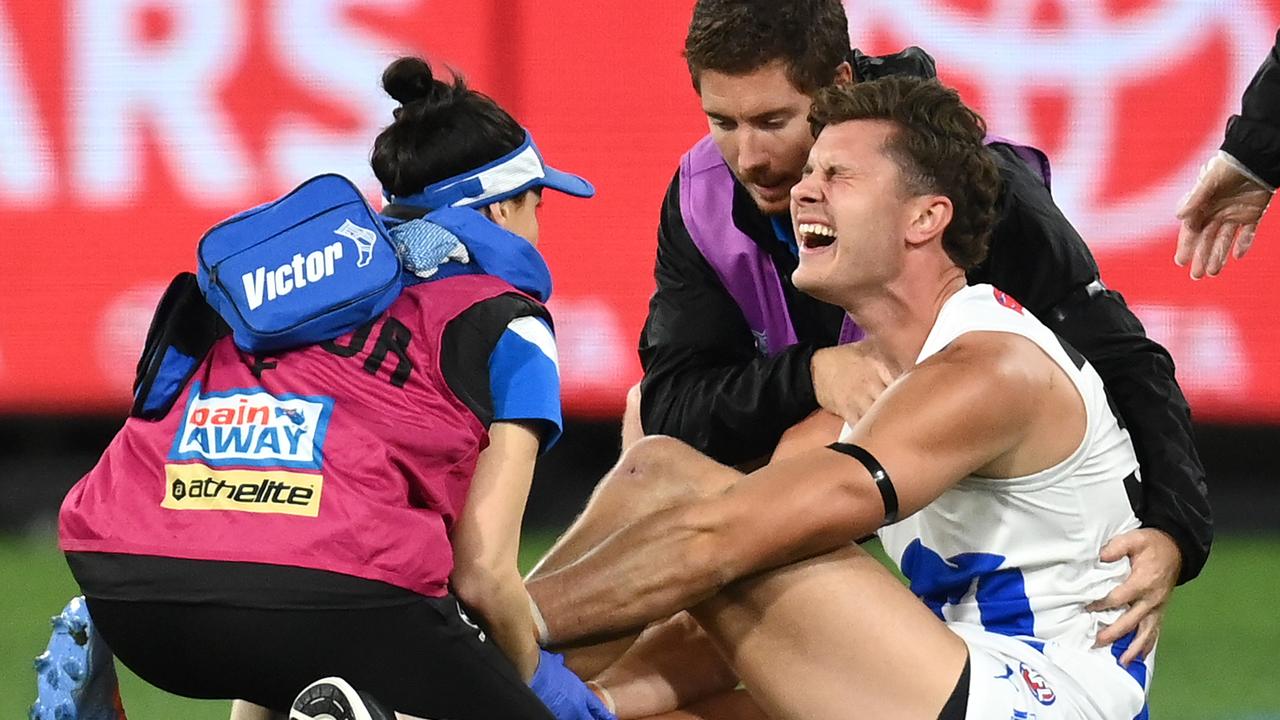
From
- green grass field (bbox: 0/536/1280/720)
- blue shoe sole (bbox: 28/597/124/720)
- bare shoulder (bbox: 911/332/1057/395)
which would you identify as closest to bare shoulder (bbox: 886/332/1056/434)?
bare shoulder (bbox: 911/332/1057/395)

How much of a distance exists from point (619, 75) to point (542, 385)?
3.17 metres

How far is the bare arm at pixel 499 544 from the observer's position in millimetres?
3004

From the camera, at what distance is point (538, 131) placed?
6.11 metres

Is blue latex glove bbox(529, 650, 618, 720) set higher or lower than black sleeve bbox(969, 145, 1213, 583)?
lower

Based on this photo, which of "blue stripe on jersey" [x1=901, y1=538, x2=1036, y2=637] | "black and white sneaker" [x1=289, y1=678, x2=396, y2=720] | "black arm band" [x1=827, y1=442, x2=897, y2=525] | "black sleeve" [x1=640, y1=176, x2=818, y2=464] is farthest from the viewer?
"black sleeve" [x1=640, y1=176, x2=818, y2=464]

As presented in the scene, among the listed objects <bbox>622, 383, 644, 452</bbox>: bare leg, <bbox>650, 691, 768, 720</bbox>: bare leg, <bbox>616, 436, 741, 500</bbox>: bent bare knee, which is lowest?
<bbox>650, 691, 768, 720</bbox>: bare leg

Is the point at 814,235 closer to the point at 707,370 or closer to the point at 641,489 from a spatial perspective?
the point at 641,489

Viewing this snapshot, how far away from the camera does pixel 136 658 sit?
2.91m

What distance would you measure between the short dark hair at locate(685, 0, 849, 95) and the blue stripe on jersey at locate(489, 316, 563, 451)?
97 cm

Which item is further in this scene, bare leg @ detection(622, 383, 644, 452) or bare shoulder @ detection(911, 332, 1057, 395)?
bare leg @ detection(622, 383, 644, 452)

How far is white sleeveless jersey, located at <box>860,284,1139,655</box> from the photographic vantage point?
124 inches

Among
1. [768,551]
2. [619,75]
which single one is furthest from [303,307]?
[619,75]

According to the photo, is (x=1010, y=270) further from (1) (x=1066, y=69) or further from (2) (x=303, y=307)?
(1) (x=1066, y=69)

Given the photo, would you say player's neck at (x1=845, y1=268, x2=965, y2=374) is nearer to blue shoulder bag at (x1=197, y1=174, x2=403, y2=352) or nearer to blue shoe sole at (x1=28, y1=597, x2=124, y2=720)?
blue shoulder bag at (x1=197, y1=174, x2=403, y2=352)
